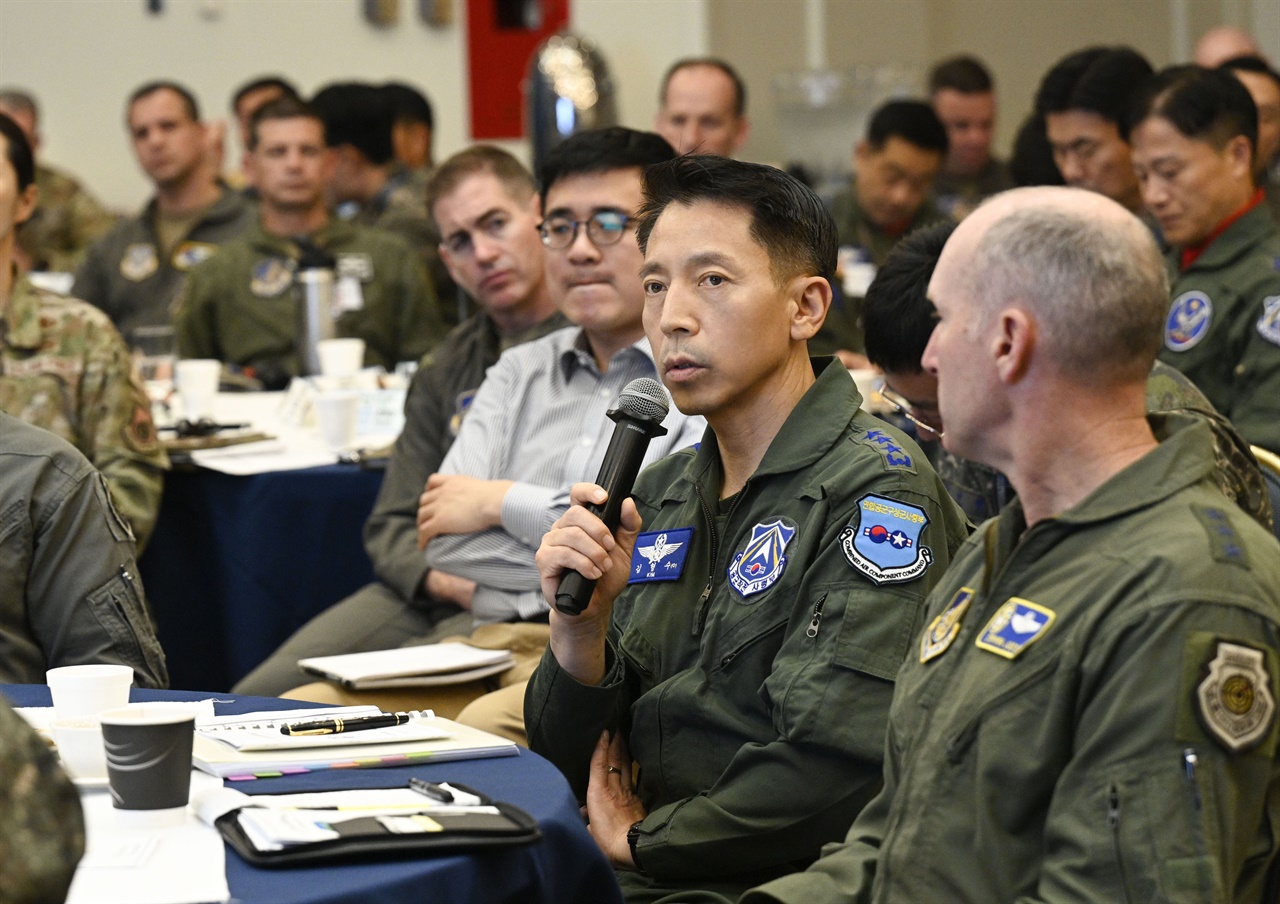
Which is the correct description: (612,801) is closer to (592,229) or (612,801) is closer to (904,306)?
(904,306)

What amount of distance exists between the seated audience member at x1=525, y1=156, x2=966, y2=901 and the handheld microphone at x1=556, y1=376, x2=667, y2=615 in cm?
2

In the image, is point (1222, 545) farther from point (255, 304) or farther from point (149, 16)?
point (149, 16)

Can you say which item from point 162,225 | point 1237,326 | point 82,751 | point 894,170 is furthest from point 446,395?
point 162,225

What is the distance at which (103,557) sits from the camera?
2.32 metres

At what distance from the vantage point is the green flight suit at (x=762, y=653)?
5.94ft

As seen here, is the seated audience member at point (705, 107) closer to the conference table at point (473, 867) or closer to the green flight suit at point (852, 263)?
the green flight suit at point (852, 263)

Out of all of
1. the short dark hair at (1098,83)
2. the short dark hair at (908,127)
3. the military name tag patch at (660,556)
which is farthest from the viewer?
the short dark hair at (908,127)

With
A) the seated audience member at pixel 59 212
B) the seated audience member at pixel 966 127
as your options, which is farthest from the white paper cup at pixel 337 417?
the seated audience member at pixel 59 212

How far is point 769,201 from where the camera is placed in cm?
205

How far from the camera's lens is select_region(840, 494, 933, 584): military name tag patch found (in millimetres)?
1840

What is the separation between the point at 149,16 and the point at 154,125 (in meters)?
2.81

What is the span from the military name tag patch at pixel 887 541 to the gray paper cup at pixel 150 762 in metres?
0.79

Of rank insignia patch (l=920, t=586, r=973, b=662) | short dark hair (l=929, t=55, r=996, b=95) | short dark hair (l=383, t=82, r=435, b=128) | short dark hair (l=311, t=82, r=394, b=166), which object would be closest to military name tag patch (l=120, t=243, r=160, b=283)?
short dark hair (l=311, t=82, r=394, b=166)

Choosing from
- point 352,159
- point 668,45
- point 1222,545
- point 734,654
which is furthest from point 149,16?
point 1222,545
